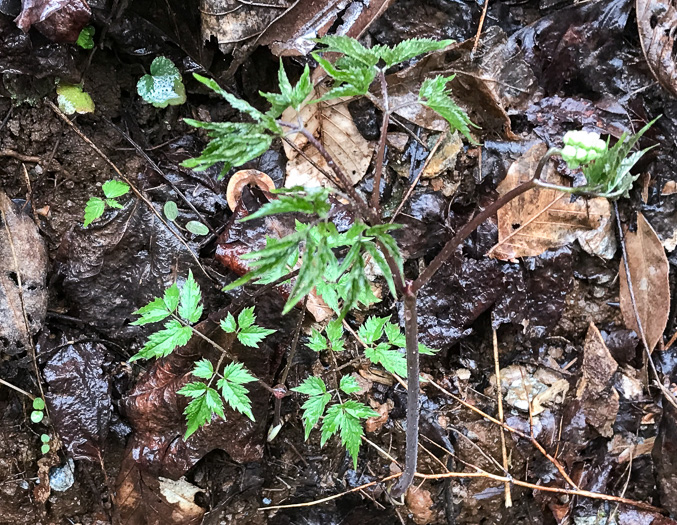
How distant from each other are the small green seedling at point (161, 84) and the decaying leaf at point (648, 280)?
2753 mm

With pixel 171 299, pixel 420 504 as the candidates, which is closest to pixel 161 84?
pixel 171 299

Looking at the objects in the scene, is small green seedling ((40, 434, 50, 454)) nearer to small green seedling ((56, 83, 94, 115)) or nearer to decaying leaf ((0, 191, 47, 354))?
decaying leaf ((0, 191, 47, 354))

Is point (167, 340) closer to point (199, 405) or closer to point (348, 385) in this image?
point (199, 405)

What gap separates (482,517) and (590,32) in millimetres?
2907

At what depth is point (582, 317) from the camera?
306 centimetres

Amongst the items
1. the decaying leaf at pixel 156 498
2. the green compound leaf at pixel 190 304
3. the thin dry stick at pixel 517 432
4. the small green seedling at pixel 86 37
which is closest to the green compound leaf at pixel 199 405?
the green compound leaf at pixel 190 304

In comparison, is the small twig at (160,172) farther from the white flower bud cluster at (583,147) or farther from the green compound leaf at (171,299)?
the white flower bud cluster at (583,147)

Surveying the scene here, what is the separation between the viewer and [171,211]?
2943 mm

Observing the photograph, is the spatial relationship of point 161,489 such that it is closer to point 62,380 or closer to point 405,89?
point 62,380

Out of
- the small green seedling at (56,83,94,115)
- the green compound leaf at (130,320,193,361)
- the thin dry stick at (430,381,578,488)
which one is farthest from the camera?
the thin dry stick at (430,381,578,488)

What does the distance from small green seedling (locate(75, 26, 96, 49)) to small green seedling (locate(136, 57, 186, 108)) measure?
0.30 metres

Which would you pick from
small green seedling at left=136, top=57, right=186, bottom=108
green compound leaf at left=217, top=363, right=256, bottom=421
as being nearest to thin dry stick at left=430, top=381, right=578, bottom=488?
green compound leaf at left=217, top=363, right=256, bottom=421

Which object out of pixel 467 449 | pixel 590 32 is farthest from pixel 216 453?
pixel 590 32

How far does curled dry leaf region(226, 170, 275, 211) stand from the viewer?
2.91 meters
